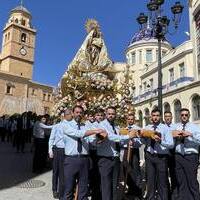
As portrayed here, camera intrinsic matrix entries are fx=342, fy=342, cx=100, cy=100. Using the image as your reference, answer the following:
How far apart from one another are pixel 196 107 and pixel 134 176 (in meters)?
28.3

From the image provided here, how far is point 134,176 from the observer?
7.96 meters

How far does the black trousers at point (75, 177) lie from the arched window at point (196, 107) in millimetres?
29728

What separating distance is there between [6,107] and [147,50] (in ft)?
102

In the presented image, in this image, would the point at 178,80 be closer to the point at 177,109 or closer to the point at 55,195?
the point at 177,109

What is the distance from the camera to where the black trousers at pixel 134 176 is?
25.1 feet

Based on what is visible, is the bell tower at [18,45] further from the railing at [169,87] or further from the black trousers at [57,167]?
the black trousers at [57,167]

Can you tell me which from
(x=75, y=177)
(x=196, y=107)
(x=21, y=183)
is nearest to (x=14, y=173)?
(x=21, y=183)

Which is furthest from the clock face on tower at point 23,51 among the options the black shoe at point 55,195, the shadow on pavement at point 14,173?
the black shoe at point 55,195

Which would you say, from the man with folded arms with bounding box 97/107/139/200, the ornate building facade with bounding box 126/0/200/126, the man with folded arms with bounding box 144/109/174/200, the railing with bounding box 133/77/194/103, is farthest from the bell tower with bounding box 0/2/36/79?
the man with folded arms with bounding box 97/107/139/200

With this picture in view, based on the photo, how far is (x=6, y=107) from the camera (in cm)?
6938

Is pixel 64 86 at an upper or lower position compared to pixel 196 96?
lower

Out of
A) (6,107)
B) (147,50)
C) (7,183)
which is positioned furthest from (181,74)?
(6,107)

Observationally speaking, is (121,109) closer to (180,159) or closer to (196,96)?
(180,159)

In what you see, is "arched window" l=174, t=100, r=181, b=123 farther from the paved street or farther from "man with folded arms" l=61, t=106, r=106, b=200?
"man with folded arms" l=61, t=106, r=106, b=200
